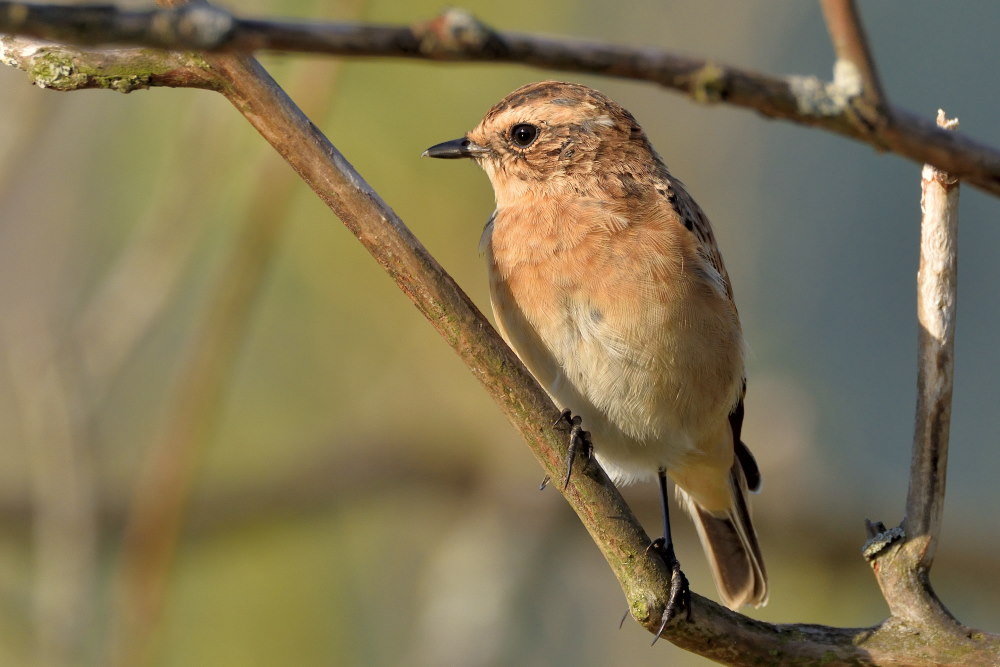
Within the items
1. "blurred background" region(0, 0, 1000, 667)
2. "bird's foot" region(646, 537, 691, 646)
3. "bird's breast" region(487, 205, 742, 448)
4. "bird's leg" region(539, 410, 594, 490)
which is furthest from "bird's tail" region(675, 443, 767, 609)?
"bird's leg" region(539, 410, 594, 490)

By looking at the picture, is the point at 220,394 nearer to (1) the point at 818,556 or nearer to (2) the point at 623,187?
(2) the point at 623,187

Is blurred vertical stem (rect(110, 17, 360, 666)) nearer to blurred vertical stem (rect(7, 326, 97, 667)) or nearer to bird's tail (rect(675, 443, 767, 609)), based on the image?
blurred vertical stem (rect(7, 326, 97, 667))

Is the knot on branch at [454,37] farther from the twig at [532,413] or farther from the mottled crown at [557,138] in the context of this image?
the mottled crown at [557,138]

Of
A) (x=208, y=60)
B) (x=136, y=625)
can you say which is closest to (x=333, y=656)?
(x=136, y=625)

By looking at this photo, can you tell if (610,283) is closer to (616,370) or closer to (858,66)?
(616,370)

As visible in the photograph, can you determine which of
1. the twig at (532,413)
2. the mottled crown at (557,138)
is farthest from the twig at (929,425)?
the mottled crown at (557,138)

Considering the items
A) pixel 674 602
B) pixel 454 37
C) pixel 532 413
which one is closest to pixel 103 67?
pixel 532 413
